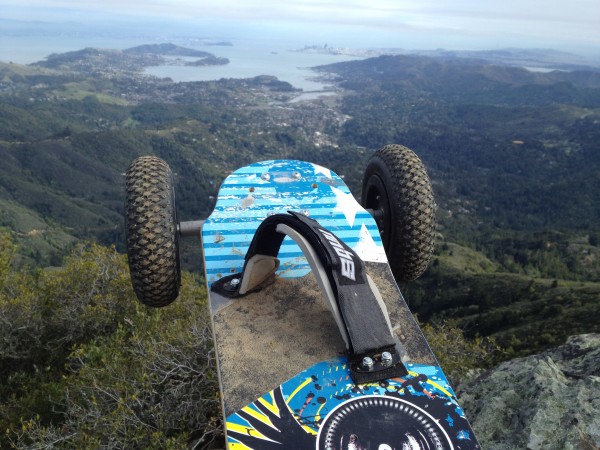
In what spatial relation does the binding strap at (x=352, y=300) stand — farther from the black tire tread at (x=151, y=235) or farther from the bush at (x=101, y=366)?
the bush at (x=101, y=366)

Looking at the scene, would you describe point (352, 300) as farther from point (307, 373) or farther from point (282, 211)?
point (282, 211)

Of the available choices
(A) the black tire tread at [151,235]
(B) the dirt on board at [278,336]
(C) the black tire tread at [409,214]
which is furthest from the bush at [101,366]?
(C) the black tire tread at [409,214]

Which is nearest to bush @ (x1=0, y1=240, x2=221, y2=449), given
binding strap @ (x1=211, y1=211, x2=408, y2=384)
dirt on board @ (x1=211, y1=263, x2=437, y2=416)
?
dirt on board @ (x1=211, y1=263, x2=437, y2=416)

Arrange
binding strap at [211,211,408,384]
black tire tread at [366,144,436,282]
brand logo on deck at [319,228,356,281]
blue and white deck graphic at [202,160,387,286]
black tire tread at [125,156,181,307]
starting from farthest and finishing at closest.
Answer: black tire tread at [366,144,436,282] < blue and white deck graphic at [202,160,387,286] < black tire tread at [125,156,181,307] < brand logo on deck at [319,228,356,281] < binding strap at [211,211,408,384]

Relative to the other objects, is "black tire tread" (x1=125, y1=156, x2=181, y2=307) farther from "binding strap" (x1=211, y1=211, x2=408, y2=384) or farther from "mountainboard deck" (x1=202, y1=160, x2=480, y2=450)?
"binding strap" (x1=211, y1=211, x2=408, y2=384)

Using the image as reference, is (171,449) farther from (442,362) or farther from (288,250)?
(442,362)

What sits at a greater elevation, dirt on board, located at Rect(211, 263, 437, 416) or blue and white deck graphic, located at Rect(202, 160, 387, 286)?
blue and white deck graphic, located at Rect(202, 160, 387, 286)

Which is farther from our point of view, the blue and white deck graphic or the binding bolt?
the blue and white deck graphic
